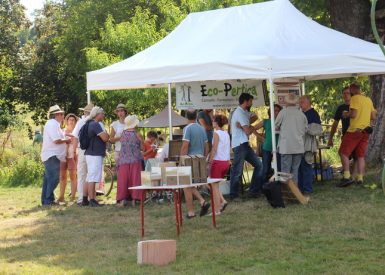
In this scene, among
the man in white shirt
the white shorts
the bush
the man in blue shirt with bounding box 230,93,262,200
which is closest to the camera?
the man in blue shirt with bounding box 230,93,262,200

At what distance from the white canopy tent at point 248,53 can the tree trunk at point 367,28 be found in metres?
2.22

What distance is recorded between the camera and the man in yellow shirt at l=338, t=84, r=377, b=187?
11.7 metres

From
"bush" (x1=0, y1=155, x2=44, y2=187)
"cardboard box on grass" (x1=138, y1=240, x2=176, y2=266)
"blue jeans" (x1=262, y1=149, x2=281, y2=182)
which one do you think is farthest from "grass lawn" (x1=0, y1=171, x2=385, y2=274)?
"bush" (x1=0, y1=155, x2=44, y2=187)

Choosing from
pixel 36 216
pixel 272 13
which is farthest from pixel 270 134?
pixel 36 216

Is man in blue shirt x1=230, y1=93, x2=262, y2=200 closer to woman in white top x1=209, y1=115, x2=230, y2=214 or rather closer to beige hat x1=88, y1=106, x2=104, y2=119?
woman in white top x1=209, y1=115, x2=230, y2=214

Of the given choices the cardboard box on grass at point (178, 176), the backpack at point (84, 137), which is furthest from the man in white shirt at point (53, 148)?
the cardboard box on grass at point (178, 176)

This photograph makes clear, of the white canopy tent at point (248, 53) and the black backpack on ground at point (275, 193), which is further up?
the white canopy tent at point (248, 53)

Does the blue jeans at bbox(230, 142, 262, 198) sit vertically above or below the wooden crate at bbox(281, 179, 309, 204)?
above

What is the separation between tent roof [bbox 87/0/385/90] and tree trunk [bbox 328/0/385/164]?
223 cm

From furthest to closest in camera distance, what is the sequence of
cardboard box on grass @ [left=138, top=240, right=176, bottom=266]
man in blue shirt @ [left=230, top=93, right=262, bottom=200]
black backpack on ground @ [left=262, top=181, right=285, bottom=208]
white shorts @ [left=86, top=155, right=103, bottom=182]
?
white shorts @ [left=86, top=155, right=103, bottom=182] → man in blue shirt @ [left=230, top=93, right=262, bottom=200] → black backpack on ground @ [left=262, top=181, right=285, bottom=208] → cardboard box on grass @ [left=138, top=240, right=176, bottom=266]

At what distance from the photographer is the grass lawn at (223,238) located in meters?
6.55

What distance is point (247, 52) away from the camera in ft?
34.9

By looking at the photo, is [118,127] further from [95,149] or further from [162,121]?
[162,121]

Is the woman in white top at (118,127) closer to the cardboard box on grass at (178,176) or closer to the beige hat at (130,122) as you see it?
the beige hat at (130,122)
